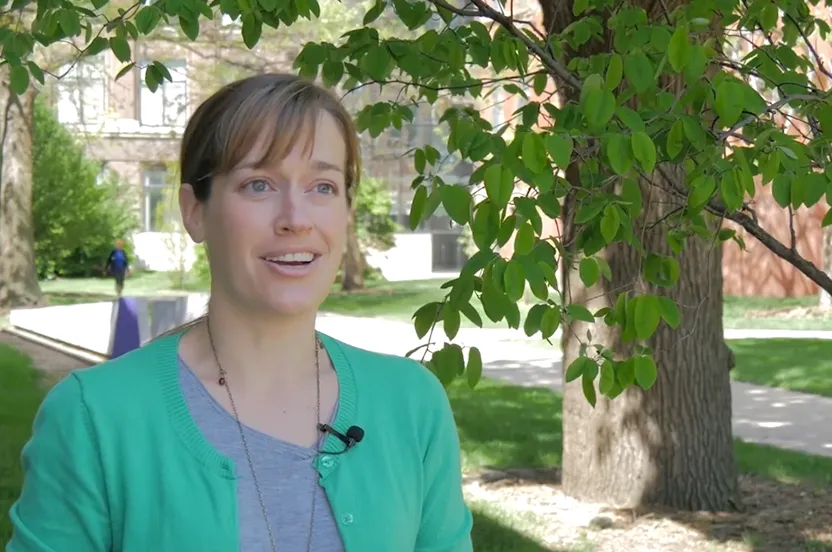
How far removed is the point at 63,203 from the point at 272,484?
1400 inches

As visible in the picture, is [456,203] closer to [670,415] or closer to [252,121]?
[252,121]

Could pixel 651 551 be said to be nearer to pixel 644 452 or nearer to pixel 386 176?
pixel 644 452

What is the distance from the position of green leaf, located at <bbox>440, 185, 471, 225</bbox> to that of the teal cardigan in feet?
5.66

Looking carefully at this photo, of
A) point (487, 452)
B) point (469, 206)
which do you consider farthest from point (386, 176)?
point (469, 206)

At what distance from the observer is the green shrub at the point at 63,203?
35844 mm

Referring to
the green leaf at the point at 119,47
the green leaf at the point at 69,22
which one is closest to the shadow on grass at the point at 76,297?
the green leaf at the point at 119,47

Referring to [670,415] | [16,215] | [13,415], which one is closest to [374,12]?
[670,415]

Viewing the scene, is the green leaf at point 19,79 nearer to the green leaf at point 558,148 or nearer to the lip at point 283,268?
the green leaf at point 558,148

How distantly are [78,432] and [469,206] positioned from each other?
2.06 m

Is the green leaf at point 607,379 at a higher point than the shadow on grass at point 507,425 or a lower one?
higher

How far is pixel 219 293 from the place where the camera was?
76.2 inches

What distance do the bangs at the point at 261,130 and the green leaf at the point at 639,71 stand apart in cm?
195

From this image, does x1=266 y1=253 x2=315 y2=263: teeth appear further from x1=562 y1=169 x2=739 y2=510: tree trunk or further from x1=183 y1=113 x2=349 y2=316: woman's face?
x1=562 y1=169 x2=739 y2=510: tree trunk

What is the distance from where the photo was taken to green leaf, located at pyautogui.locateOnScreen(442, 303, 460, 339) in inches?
155
